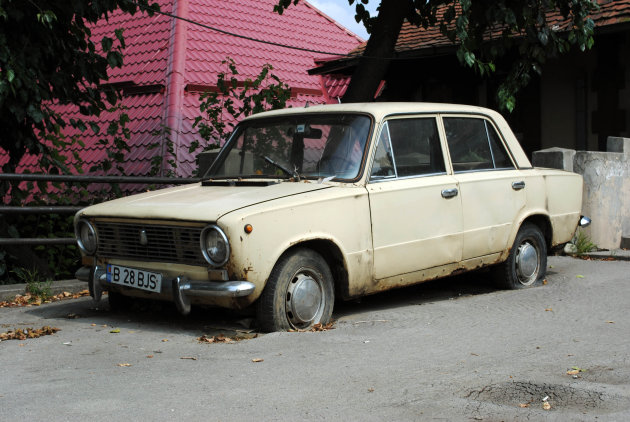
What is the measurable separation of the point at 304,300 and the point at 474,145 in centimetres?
261

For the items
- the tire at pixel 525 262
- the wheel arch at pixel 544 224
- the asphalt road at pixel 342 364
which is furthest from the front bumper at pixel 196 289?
the wheel arch at pixel 544 224

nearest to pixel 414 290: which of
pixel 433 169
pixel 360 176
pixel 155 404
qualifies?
pixel 433 169

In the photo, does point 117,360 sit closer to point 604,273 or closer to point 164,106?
point 604,273

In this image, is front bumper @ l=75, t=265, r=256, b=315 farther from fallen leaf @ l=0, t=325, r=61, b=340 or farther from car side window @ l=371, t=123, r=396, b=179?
car side window @ l=371, t=123, r=396, b=179

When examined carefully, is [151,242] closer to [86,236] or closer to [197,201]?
[197,201]

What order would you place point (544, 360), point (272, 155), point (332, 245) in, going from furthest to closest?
point (272, 155), point (332, 245), point (544, 360)

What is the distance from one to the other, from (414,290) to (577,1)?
4.85 metres

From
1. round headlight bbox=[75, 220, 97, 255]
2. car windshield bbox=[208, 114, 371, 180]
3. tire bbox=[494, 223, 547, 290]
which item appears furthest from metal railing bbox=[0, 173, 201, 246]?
tire bbox=[494, 223, 547, 290]

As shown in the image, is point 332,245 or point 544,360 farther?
point 332,245

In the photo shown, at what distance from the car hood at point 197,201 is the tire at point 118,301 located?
81 cm

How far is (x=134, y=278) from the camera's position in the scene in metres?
6.30

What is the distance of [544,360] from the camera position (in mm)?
5254

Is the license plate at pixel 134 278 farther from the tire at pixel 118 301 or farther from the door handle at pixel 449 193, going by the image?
the door handle at pixel 449 193

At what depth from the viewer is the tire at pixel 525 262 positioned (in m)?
8.03
